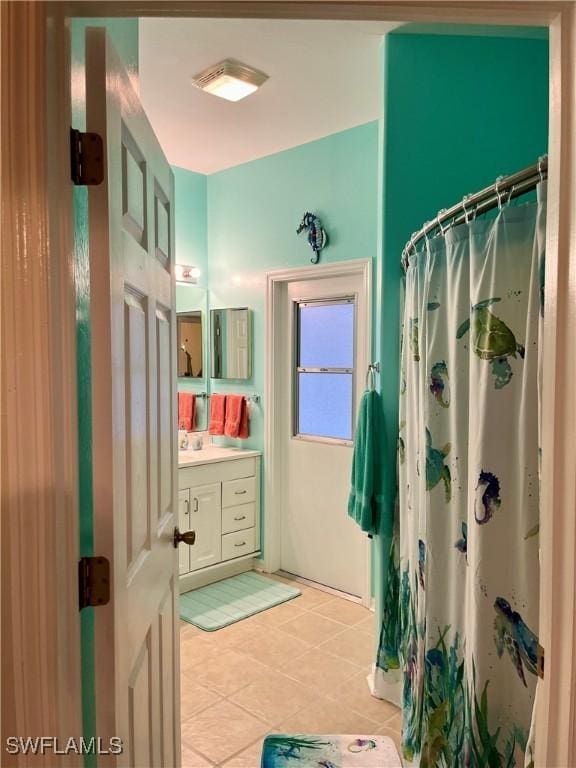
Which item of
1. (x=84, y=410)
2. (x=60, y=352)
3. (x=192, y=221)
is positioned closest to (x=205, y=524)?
(x=192, y=221)

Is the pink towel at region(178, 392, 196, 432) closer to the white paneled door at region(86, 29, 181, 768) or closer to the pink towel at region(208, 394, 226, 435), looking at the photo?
the pink towel at region(208, 394, 226, 435)

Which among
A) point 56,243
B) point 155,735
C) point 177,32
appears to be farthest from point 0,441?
point 177,32

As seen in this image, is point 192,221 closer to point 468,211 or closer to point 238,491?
point 238,491

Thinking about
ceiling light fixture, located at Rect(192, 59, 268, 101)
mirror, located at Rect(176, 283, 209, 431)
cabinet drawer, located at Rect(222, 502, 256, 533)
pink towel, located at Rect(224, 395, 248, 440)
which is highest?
ceiling light fixture, located at Rect(192, 59, 268, 101)

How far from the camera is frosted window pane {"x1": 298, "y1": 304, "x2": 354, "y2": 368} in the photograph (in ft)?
11.1

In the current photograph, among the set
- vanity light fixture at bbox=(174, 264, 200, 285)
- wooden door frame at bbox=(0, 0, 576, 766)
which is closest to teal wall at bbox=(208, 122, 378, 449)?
vanity light fixture at bbox=(174, 264, 200, 285)

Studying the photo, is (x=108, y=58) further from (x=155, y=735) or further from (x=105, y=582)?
(x=155, y=735)

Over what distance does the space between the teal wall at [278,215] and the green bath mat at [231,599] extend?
95 cm

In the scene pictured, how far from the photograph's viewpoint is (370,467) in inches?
94.5

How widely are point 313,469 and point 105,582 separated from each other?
2746 mm

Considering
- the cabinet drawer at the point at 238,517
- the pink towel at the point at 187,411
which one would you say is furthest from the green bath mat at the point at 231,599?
the pink towel at the point at 187,411

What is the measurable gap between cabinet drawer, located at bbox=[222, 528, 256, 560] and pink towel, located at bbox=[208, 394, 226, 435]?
746 mm

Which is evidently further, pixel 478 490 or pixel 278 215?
pixel 278 215

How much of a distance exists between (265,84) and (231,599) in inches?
117
